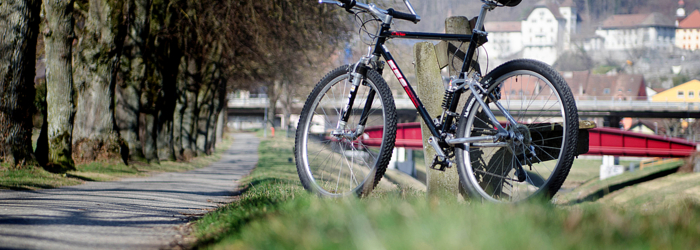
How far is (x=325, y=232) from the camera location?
7.70 ft

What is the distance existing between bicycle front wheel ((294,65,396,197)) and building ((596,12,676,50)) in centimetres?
16722

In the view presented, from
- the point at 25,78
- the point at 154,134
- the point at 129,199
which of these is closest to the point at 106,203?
the point at 129,199

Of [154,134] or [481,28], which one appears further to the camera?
[154,134]

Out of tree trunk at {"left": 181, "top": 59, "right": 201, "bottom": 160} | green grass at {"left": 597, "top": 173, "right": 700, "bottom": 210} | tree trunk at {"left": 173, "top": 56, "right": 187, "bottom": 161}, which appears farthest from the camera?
green grass at {"left": 597, "top": 173, "right": 700, "bottom": 210}

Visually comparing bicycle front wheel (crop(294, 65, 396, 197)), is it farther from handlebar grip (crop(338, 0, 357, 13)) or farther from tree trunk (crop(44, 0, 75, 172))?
tree trunk (crop(44, 0, 75, 172))

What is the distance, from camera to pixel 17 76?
8.78 m

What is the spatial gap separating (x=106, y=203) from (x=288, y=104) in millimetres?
55190

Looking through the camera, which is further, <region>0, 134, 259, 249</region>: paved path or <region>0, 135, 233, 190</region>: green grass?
<region>0, 135, 233, 190</region>: green grass

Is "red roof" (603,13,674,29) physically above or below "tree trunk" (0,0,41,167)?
above

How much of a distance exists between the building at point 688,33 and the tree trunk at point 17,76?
492 ft

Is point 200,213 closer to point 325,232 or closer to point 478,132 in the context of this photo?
point 478,132

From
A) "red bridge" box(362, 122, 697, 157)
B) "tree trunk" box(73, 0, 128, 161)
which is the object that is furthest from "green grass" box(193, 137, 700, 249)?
"red bridge" box(362, 122, 697, 157)

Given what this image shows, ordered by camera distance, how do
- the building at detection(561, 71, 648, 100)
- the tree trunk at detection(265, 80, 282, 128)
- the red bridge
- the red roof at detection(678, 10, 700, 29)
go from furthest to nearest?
the red roof at detection(678, 10, 700, 29) → the building at detection(561, 71, 648, 100) → the tree trunk at detection(265, 80, 282, 128) → the red bridge

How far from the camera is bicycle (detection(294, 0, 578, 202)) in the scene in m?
3.49
